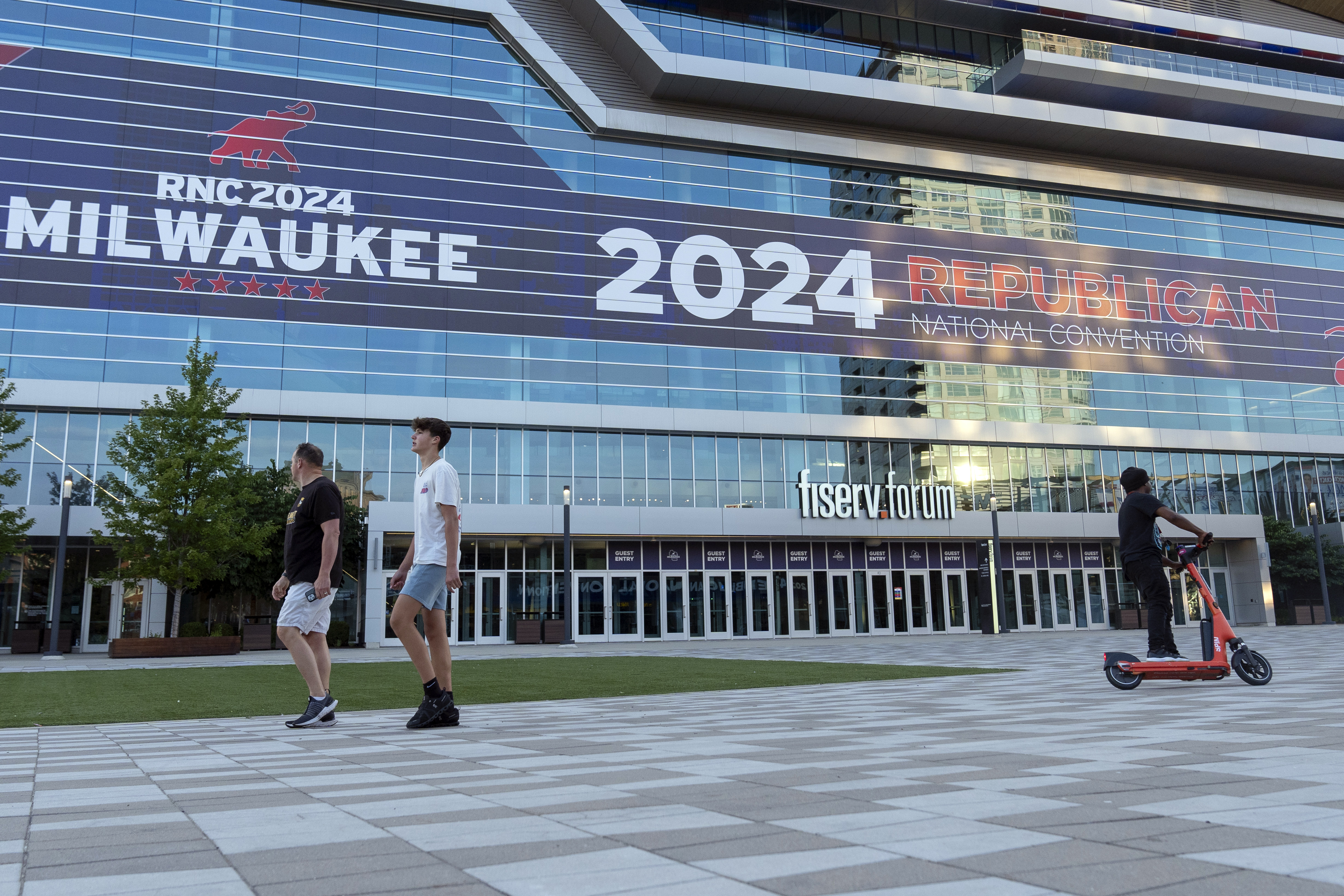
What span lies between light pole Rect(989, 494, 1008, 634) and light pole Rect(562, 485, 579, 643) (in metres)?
14.3

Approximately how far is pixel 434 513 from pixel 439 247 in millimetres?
29469

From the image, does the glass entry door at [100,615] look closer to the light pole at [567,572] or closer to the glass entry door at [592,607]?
the light pole at [567,572]

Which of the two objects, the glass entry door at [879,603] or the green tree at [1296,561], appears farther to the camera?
the green tree at [1296,561]

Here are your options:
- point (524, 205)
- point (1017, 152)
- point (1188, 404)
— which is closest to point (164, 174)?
point (524, 205)

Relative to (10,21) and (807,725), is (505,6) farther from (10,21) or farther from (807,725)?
(807,725)

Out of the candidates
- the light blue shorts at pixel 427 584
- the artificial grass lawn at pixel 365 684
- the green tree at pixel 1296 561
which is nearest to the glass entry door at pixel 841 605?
the green tree at pixel 1296 561

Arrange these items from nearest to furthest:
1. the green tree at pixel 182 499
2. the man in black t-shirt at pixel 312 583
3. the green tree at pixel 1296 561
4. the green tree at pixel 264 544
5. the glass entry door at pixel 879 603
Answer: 1. the man in black t-shirt at pixel 312 583
2. the green tree at pixel 182 499
3. the green tree at pixel 264 544
4. the glass entry door at pixel 879 603
5. the green tree at pixel 1296 561

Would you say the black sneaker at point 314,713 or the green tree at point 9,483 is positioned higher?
the green tree at point 9,483

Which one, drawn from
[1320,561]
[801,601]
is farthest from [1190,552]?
[1320,561]

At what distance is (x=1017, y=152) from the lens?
4291 centimetres

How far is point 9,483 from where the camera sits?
2809 centimetres

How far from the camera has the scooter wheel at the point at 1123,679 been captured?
9.04m

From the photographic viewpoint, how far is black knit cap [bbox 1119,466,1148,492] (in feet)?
30.7

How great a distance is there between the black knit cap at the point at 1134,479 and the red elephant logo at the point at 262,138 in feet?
103
